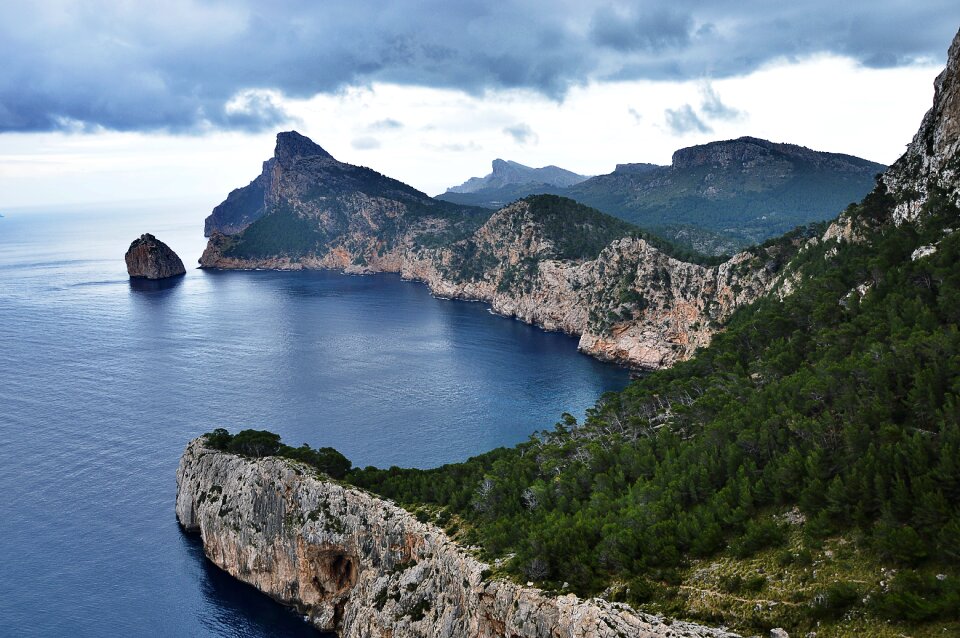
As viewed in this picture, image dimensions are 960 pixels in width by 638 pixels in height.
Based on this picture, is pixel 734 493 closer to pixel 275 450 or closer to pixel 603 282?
pixel 275 450

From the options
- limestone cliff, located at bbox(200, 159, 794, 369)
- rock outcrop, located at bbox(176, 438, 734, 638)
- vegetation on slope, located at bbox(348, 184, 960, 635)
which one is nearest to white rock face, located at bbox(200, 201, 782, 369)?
limestone cliff, located at bbox(200, 159, 794, 369)

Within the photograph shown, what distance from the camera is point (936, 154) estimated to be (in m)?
58.7

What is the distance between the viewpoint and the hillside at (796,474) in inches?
1111

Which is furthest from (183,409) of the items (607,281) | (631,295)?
(607,281)

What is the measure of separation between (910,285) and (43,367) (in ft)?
414

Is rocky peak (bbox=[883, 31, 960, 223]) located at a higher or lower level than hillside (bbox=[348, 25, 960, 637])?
higher

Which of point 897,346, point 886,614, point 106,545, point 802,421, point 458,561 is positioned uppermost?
point 897,346

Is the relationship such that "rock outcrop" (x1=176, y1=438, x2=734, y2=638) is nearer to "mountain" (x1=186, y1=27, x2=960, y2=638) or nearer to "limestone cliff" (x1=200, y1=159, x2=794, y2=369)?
"mountain" (x1=186, y1=27, x2=960, y2=638)

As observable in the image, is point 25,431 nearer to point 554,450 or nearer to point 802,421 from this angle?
point 554,450

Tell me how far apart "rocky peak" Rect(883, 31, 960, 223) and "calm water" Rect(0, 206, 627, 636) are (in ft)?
160

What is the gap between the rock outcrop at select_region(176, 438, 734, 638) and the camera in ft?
112

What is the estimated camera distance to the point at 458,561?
41.7 metres

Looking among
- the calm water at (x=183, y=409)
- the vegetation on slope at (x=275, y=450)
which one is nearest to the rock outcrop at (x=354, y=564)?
the vegetation on slope at (x=275, y=450)

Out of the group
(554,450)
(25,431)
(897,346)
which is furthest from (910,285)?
(25,431)
